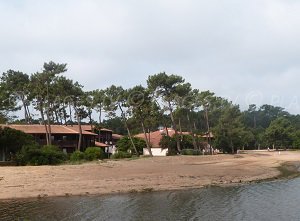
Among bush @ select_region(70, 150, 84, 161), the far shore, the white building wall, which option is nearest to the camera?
the far shore

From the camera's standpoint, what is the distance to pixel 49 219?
64.3 feet

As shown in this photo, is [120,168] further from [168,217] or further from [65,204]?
[168,217]

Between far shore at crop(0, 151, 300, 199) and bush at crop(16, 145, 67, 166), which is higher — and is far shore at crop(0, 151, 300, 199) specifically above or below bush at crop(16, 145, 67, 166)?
below

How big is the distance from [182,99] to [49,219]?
5400cm

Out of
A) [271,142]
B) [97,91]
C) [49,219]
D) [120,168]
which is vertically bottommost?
[49,219]

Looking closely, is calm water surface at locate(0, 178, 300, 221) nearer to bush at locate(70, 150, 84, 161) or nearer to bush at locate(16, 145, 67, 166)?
bush at locate(16, 145, 67, 166)

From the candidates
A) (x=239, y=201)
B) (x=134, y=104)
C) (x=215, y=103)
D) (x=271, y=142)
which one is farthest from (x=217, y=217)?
(x=271, y=142)

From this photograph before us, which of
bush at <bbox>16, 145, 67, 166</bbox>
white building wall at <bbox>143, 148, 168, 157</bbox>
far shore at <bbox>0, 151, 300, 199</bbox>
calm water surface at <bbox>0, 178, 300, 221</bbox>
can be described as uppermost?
white building wall at <bbox>143, 148, 168, 157</bbox>

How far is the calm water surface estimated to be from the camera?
66.9 ft

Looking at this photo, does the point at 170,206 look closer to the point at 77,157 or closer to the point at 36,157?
the point at 36,157

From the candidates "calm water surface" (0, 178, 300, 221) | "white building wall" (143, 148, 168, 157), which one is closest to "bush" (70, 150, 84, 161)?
"calm water surface" (0, 178, 300, 221)

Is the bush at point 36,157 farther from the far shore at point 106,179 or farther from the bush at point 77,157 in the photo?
the far shore at point 106,179

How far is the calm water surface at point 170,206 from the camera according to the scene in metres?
20.4

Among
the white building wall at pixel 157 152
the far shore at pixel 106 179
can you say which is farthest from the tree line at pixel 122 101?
the far shore at pixel 106 179
